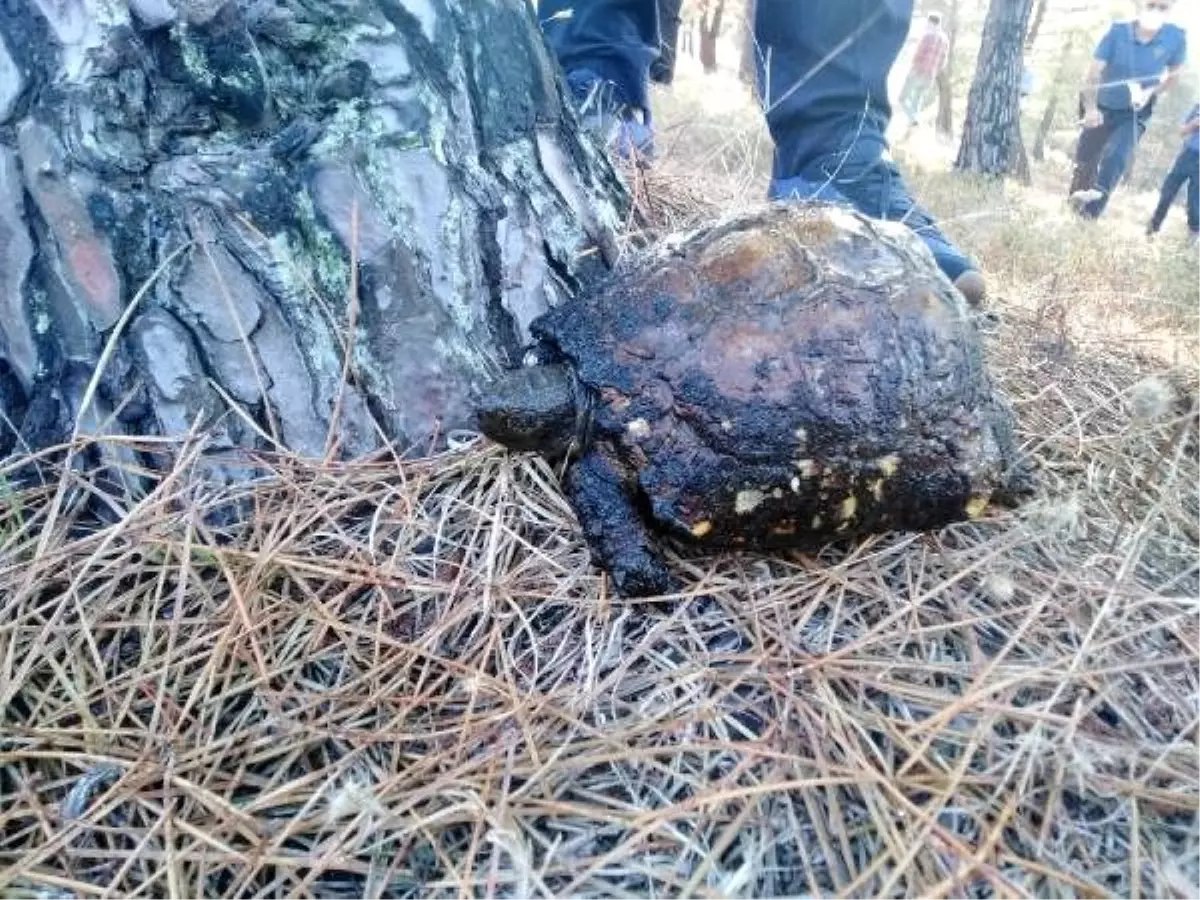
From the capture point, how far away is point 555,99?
1796 millimetres

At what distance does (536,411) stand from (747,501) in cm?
38

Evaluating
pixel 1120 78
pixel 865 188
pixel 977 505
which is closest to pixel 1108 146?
pixel 1120 78

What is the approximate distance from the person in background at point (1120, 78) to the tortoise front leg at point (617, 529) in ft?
25.6

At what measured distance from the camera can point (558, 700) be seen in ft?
3.85

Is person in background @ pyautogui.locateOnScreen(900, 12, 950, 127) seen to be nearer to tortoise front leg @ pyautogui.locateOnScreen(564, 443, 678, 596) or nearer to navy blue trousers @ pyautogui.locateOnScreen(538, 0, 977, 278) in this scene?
navy blue trousers @ pyautogui.locateOnScreen(538, 0, 977, 278)

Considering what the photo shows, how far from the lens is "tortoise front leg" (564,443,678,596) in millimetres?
1319

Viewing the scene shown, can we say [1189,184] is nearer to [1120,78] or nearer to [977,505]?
[1120,78]

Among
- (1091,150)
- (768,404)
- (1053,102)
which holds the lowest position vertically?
(1053,102)

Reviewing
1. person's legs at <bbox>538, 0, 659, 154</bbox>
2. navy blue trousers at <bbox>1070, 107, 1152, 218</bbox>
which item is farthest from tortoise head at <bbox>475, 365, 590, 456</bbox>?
navy blue trousers at <bbox>1070, 107, 1152, 218</bbox>

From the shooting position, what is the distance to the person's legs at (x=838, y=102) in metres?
2.48

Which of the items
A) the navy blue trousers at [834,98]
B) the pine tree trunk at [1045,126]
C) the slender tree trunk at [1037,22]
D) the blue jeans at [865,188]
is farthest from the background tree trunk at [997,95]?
the slender tree trunk at [1037,22]

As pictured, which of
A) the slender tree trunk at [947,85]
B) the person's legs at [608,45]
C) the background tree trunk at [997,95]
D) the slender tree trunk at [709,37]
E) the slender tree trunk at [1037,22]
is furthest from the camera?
the slender tree trunk at [1037,22]

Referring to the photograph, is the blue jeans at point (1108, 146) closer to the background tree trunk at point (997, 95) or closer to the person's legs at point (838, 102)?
the background tree trunk at point (997, 95)

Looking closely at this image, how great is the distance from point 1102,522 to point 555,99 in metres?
1.31
